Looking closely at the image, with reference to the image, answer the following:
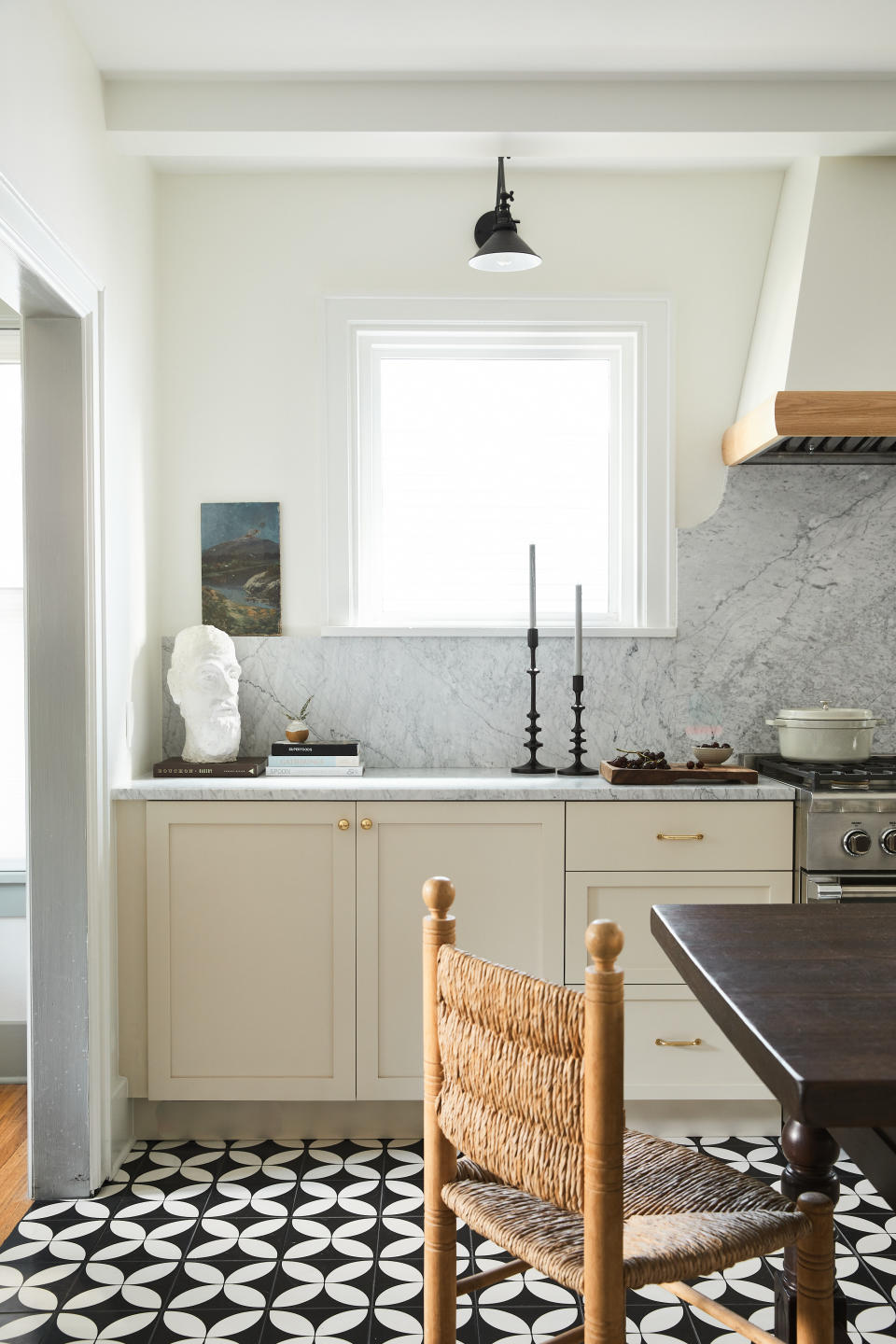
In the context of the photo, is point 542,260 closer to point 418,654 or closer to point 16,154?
point 418,654

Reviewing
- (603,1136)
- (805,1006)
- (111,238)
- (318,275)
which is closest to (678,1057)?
(805,1006)

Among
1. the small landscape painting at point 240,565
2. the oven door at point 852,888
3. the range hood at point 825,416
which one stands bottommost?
the oven door at point 852,888

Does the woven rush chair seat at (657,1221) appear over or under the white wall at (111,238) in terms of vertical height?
under

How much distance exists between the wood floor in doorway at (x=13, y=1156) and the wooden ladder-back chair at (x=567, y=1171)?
1490 millimetres

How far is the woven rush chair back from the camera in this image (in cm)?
122

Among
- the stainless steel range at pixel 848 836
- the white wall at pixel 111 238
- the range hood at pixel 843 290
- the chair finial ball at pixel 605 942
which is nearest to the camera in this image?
the chair finial ball at pixel 605 942

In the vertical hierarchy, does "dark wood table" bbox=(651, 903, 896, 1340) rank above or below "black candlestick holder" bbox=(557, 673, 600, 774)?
below

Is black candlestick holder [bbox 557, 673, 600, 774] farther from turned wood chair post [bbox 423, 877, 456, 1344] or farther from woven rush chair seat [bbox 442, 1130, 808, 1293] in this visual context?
turned wood chair post [bbox 423, 877, 456, 1344]

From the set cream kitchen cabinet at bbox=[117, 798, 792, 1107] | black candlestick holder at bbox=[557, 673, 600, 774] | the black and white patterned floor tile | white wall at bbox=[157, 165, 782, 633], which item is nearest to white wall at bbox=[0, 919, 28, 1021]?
cream kitchen cabinet at bbox=[117, 798, 792, 1107]

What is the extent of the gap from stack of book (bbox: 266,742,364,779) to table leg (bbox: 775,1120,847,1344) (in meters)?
1.68

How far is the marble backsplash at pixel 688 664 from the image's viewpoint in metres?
3.36

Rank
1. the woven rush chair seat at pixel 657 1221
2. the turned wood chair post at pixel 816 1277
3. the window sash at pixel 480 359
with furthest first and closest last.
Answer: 1. the window sash at pixel 480 359
2. the turned wood chair post at pixel 816 1277
3. the woven rush chair seat at pixel 657 1221

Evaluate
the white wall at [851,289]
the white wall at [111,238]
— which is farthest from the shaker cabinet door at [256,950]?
the white wall at [851,289]

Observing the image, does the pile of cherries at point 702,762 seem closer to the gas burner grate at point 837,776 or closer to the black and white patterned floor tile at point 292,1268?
the gas burner grate at point 837,776
